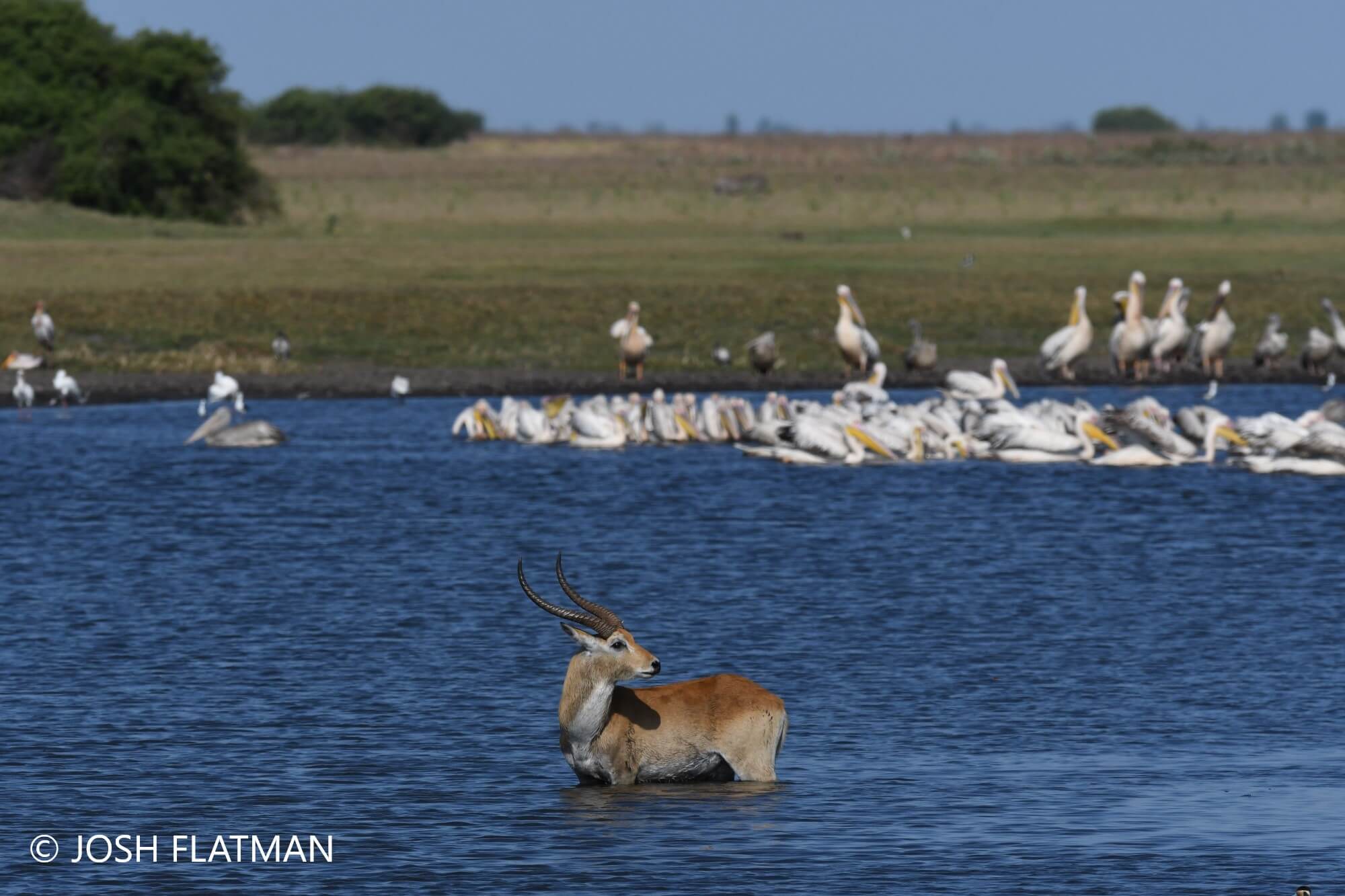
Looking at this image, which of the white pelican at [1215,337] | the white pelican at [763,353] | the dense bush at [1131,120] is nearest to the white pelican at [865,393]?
the white pelican at [763,353]

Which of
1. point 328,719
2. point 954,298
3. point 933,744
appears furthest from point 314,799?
point 954,298

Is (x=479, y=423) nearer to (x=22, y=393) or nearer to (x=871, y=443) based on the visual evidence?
(x=871, y=443)

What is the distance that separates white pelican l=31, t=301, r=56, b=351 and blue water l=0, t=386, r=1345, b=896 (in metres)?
8.06

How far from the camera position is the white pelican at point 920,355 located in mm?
35438

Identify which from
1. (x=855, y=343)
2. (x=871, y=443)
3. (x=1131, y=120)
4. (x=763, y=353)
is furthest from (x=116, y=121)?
(x=1131, y=120)

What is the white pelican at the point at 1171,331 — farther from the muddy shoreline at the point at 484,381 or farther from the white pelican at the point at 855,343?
the white pelican at the point at 855,343

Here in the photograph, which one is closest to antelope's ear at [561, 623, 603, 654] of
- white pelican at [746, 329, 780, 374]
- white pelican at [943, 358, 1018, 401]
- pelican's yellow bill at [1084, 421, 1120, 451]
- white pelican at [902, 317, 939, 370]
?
pelican's yellow bill at [1084, 421, 1120, 451]

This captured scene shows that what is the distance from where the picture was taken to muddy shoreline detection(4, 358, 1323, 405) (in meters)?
33.6

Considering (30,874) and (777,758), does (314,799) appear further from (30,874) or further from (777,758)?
(777,758)

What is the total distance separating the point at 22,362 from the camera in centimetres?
3306

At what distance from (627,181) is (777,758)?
242 ft

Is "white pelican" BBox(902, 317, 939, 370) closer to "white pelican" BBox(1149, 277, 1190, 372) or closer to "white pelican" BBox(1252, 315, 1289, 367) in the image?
"white pelican" BBox(1149, 277, 1190, 372)

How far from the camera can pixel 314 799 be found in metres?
10.9

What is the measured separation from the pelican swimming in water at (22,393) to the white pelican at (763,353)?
10610 millimetres
